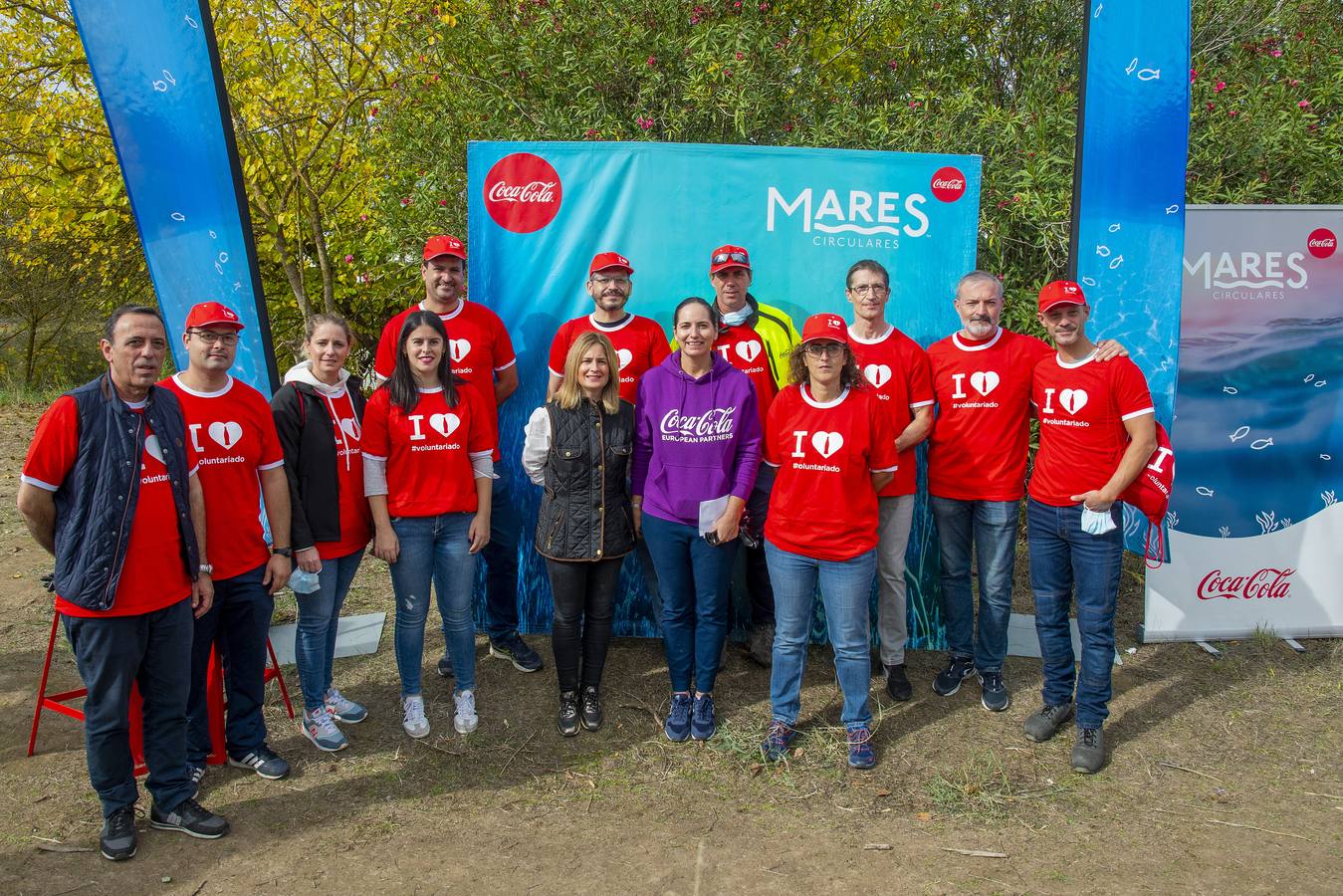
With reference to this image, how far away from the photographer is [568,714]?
3.82 metres

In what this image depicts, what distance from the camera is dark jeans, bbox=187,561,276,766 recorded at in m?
3.25

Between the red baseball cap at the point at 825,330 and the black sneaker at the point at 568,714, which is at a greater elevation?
the red baseball cap at the point at 825,330

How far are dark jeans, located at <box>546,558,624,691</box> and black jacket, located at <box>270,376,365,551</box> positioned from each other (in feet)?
2.80

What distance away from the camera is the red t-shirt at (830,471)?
3.36 m

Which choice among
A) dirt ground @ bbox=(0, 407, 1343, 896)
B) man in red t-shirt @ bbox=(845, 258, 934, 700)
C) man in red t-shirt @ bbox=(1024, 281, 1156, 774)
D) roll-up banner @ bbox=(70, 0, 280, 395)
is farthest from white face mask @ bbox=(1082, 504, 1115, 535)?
roll-up banner @ bbox=(70, 0, 280, 395)

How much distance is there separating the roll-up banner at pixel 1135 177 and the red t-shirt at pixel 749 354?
1.48 m

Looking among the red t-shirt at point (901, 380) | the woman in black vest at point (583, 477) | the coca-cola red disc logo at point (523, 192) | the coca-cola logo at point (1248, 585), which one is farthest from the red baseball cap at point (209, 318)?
the coca-cola logo at point (1248, 585)

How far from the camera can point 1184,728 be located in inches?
154

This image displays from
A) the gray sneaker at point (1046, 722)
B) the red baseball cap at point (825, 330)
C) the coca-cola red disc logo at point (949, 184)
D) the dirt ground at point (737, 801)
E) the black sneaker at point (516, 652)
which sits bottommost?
the dirt ground at point (737, 801)

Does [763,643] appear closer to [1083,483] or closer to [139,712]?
[1083,483]

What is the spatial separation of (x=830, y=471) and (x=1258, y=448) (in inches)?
113

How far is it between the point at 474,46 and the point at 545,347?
112 inches

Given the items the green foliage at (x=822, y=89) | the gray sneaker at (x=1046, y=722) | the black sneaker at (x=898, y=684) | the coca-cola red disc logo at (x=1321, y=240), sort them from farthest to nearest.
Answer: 1. the green foliage at (x=822, y=89)
2. the coca-cola red disc logo at (x=1321, y=240)
3. the black sneaker at (x=898, y=684)
4. the gray sneaker at (x=1046, y=722)

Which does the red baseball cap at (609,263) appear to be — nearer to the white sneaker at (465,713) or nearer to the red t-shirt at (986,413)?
the red t-shirt at (986,413)
